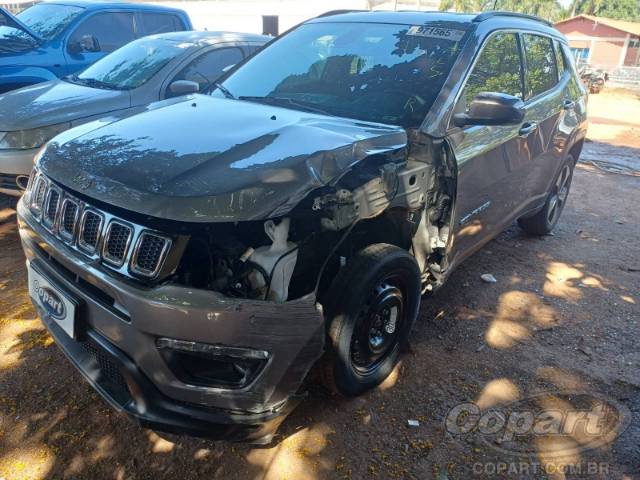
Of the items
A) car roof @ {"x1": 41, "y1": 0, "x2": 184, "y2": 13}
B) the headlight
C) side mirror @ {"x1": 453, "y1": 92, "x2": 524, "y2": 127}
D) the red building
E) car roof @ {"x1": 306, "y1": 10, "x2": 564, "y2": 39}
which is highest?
car roof @ {"x1": 306, "y1": 10, "x2": 564, "y2": 39}

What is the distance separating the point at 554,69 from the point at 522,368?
2.73 m

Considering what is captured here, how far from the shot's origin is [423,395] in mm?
2830

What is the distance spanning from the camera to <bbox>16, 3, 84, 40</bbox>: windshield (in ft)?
22.2

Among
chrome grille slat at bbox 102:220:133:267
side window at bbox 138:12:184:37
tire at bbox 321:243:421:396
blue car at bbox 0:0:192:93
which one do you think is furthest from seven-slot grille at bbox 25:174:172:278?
side window at bbox 138:12:184:37

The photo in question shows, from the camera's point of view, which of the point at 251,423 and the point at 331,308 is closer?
the point at 251,423

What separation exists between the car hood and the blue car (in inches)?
169

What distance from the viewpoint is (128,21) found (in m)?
7.43

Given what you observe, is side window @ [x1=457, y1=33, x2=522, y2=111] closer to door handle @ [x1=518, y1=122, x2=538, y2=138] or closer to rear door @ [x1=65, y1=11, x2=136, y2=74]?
door handle @ [x1=518, y1=122, x2=538, y2=138]

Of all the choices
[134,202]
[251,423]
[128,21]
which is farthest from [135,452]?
[128,21]

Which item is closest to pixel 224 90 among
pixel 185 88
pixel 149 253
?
pixel 185 88

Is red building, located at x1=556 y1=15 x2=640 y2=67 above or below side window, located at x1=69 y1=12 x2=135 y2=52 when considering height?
below

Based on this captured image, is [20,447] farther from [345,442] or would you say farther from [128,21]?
[128,21]

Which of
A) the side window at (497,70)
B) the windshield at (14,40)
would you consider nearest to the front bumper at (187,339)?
the side window at (497,70)

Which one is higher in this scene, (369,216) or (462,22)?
(462,22)
